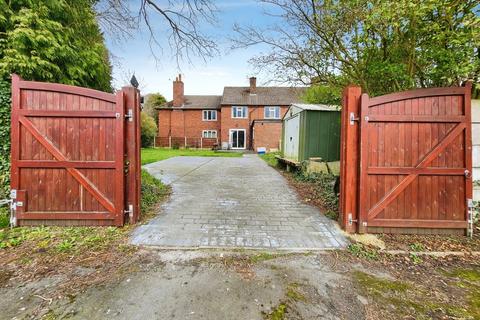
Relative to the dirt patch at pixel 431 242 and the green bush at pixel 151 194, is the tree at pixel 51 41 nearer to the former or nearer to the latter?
the green bush at pixel 151 194

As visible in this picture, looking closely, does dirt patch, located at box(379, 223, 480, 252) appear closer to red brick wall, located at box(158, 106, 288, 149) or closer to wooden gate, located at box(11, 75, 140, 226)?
wooden gate, located at box(11, 75, 140, 226)

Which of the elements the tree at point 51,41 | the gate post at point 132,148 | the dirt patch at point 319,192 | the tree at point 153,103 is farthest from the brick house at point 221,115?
the gate post at point 132,148

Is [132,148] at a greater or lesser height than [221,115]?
lesser

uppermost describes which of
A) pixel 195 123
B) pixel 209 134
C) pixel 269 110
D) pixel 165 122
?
pixel 269 110

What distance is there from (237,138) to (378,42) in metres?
23.1

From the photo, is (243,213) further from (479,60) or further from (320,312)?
(479,60)

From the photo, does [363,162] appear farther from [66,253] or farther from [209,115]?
[209,115]

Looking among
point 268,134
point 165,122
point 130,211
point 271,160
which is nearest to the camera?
point 130,211

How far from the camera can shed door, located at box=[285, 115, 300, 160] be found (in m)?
10.3

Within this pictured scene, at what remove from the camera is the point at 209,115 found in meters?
29.6

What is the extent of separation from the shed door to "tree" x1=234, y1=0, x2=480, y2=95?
12.1ft

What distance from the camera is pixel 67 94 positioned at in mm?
3674

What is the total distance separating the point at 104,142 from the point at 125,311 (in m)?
Result: 2.52

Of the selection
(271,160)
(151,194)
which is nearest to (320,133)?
(151,194)
